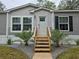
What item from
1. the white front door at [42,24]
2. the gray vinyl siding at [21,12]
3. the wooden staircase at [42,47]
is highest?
the gray vinyl siding at [21,12]

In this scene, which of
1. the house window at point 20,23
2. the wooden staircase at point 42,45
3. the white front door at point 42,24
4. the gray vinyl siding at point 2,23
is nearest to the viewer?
the wooden staircase at point 42,45

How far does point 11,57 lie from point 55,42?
7.23 metres

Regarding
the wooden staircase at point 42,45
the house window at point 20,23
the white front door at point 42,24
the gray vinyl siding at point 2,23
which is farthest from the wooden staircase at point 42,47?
the gray vinyl siding at point 2,23

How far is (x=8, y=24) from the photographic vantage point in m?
23.3

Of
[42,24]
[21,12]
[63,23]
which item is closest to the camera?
[63,23]

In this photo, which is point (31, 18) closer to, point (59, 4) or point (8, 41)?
point (8, 41)

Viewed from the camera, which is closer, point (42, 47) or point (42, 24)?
point (42, 47)

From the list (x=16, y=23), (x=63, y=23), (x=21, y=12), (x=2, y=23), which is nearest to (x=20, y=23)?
(x=16, y=23)

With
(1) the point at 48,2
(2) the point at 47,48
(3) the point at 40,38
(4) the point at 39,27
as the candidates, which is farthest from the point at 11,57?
(1) the point at 48,2

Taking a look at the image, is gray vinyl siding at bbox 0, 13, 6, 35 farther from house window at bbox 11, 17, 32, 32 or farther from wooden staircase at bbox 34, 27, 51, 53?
wooden staircase at bbox 34, 27, 51, 53

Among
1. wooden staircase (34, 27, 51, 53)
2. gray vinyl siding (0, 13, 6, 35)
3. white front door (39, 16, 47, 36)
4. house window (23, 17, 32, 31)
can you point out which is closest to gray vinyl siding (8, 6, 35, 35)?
house window (23, 17, 32, 31)

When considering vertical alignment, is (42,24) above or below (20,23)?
below

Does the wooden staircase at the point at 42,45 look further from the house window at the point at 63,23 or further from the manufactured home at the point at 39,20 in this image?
the house window at the point at 63,23

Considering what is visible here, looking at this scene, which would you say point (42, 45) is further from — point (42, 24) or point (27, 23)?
point (27, 23)
